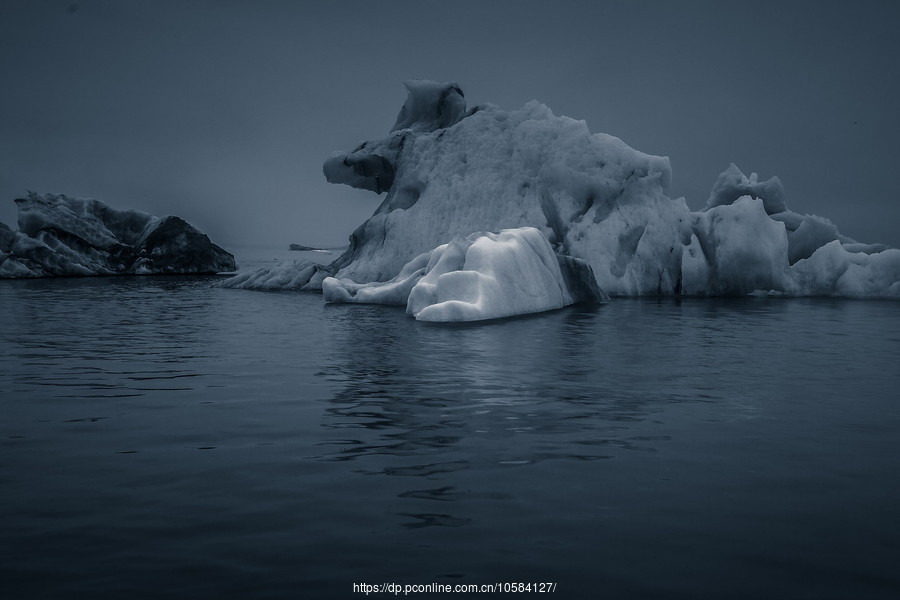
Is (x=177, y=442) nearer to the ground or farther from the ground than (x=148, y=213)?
nearer to the ground

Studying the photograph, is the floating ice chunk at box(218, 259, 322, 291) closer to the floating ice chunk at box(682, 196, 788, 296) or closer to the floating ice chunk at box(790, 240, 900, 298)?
the floating ice chunk at box(682, 196, 788, 296)

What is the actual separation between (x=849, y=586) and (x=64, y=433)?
208 inches

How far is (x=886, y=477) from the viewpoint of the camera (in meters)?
4.25

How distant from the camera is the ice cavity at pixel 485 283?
15156mm

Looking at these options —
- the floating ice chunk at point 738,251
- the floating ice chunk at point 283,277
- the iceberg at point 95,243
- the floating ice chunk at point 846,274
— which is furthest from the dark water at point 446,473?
the iceberg at point 95,243

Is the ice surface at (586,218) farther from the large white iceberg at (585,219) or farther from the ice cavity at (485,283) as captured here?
the ice cavity at (485,283)

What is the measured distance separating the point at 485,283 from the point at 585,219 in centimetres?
979

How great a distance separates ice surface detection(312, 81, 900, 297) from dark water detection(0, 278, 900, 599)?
14.2 m

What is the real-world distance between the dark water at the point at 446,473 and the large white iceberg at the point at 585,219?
14.1 meters

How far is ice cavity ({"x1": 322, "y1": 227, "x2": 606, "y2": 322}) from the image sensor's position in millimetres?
15156

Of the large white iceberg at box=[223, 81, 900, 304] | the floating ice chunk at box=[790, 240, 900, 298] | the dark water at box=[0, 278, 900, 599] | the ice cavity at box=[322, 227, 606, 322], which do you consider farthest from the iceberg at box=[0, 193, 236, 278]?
the floating ice chunk at box=[790, 240, 900, 298]

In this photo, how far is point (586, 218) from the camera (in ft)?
78.4

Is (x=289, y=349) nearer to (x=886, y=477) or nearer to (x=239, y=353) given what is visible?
(x=239, y=353)

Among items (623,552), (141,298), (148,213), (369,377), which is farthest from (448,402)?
(148,213)
